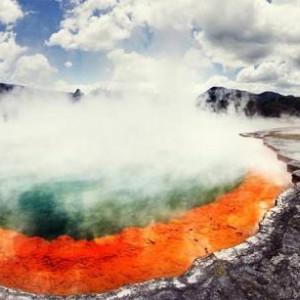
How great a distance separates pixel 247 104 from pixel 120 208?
44.7 metres

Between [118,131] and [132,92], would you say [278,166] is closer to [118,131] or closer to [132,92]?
[118,131]

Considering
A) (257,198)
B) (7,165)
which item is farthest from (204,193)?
(7,165)

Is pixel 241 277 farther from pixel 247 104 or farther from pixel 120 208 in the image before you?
pixel 247 104

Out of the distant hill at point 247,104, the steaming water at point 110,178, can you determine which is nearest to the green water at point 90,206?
the steaming water at point 110,178

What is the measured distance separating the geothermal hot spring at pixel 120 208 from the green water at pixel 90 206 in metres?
0.02

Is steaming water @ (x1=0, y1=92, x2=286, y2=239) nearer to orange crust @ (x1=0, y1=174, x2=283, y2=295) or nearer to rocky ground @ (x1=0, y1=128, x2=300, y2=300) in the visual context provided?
orange crust @ (x1=0, y1=174, x2=283, y2=295)

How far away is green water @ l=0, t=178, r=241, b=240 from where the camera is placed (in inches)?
363

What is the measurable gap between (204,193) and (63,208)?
3568 millimetres

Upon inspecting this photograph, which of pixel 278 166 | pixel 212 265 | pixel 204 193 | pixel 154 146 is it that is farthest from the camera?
pixel 154 146

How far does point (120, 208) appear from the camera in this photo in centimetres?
1012

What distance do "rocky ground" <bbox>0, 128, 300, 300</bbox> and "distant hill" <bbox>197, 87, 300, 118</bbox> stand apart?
40.4 meters

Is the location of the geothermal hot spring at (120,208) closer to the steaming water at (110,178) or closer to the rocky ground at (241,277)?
the steaming water at (110,178)

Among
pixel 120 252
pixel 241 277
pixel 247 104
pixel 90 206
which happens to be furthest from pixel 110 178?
pixel 247 104

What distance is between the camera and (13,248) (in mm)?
8375
